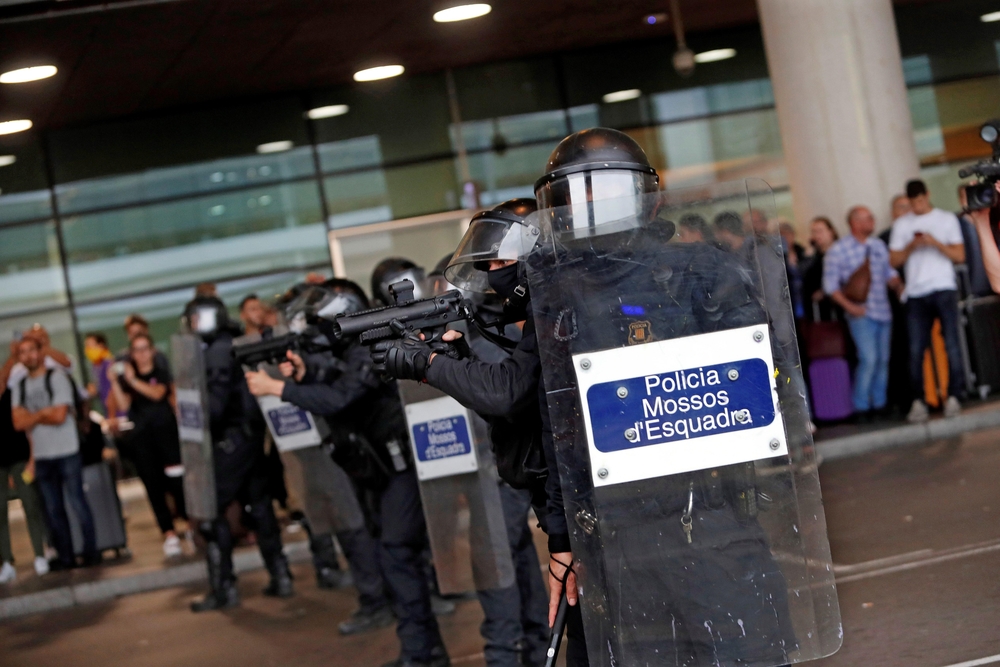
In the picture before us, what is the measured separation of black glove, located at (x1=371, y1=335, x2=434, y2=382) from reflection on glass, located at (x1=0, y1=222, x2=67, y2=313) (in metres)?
11.6

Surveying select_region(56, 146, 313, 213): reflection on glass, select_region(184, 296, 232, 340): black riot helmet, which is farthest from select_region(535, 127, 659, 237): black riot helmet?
select_region(56, 146, 313, 213): reflection on glass

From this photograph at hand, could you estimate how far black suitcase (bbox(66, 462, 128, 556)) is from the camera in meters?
9.86

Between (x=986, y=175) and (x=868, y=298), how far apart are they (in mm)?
6234

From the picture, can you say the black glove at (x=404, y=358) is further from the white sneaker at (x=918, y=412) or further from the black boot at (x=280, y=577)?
the white sneaker at (x=918, y=412)

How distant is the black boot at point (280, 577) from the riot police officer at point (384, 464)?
2260 mm

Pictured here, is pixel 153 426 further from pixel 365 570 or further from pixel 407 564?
pixel 407 564

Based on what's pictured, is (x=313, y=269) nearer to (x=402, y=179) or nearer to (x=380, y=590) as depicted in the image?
(x=402, y=179)

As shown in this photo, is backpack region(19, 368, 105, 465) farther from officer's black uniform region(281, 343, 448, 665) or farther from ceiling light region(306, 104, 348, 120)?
ceiling light region(306, 104, 348, 120)

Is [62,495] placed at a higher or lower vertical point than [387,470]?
lower

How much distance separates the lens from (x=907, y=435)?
9516 millimetres

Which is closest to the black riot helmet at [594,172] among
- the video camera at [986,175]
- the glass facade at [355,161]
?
the video camera at [986,175]

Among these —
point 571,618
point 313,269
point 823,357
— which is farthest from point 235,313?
point 571,618

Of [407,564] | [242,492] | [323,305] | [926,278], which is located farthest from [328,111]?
[407,564]

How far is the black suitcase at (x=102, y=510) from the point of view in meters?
9.86
